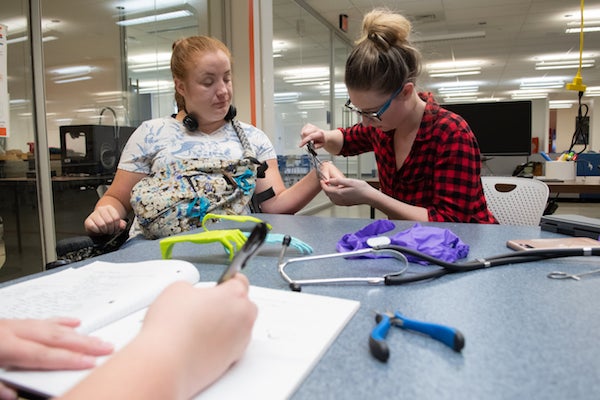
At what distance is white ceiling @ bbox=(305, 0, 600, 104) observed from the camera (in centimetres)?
537

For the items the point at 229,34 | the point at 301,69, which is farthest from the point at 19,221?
the point at 301,69

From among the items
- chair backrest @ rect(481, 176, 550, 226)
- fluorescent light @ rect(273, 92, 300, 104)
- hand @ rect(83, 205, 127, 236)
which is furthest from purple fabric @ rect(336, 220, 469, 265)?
fluorescent light @ rect(273, 92, 300, 104)

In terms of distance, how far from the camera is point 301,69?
5.73 m

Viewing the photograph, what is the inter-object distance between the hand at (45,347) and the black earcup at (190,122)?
1.16 metres

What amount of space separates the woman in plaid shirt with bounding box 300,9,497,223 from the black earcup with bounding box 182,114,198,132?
558 millimetres

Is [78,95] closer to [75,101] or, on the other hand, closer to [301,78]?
[75,101]

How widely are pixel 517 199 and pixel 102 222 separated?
5.02 ft

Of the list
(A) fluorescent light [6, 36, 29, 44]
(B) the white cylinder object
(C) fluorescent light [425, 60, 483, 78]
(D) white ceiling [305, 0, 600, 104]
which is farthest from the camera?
(C) fluorescent light [425, 60, 483, 78]

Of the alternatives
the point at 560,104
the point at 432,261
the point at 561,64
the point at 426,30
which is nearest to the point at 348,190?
the point at 432,261

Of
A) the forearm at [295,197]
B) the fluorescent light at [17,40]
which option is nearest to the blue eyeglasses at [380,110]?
the forearm at [295,197]

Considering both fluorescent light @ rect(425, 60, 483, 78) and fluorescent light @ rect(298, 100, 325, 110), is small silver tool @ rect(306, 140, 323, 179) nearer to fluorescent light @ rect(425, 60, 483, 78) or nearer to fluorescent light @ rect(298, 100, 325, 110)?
fluorescent light @ rect(298, 100, 325, 110)

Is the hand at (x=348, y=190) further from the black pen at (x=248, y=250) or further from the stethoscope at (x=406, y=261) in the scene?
the black pen at (x=248, y=250)

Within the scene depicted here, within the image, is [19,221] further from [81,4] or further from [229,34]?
[229,34]

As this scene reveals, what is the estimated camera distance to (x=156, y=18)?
316cm
